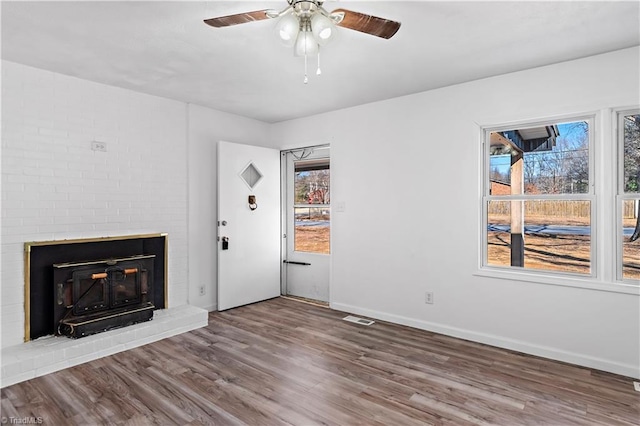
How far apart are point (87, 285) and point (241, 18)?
2836 mm

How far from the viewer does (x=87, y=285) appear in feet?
11.0

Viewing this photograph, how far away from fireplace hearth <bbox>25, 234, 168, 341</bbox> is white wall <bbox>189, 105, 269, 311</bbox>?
56cm

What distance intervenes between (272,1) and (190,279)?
3.25 metres

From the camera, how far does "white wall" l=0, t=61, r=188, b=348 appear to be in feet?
Result: 9.98

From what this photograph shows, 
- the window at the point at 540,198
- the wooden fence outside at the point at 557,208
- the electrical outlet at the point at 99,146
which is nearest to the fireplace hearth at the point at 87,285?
the electrical outlet at the point at 99,146

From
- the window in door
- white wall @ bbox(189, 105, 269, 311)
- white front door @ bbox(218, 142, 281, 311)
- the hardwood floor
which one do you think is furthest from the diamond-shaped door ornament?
the hardwood floor

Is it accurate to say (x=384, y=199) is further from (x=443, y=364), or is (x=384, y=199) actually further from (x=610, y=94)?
(x=610, y=94)

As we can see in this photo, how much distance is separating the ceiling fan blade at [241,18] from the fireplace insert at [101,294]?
8.58 feet

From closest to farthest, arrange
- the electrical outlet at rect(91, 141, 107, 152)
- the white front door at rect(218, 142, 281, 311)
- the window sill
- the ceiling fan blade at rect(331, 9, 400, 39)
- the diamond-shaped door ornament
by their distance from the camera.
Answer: the ceiling fan blade at rect(331, 9, 400, 39), the window sill, the electrical outlet at rect(91, 141, 107, 152), the white front door at rect(218, 142, 281, 311), the diamond-shaped door ornament

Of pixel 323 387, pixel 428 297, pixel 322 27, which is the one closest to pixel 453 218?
pixel 428 297

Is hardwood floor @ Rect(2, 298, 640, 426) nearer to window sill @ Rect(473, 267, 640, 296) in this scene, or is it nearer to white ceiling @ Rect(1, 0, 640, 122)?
window sill @ Rect(473, 267, 640, 296)

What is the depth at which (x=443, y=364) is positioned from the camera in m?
2.99

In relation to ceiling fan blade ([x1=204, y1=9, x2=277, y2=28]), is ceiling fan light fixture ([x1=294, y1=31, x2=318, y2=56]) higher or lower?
lower

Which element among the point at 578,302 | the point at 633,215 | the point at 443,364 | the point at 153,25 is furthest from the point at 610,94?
the point at 153,25
